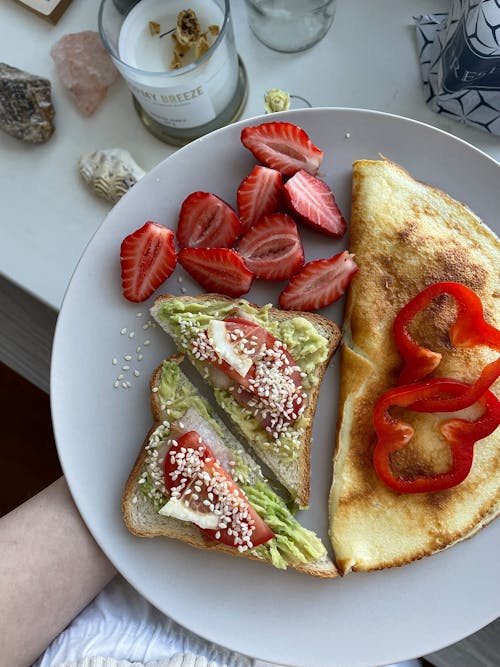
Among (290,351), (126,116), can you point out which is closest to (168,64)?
(126,116)

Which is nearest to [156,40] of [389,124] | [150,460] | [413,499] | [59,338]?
[389,124]

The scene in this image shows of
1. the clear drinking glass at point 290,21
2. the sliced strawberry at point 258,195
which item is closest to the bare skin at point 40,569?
the sliced strawberry at point 258,195

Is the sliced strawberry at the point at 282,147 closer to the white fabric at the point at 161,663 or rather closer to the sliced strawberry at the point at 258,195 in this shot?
the sliced strawberry at the point at 258,195

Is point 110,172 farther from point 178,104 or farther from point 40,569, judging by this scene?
point 40,569

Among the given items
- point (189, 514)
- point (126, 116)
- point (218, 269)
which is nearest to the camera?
point (189, 514)

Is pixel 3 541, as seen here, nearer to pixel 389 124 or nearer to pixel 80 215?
pixel 80 215

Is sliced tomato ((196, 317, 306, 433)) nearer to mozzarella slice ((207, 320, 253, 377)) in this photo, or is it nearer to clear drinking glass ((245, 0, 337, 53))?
mozzarella slice ((207, 320, 253, 377))
